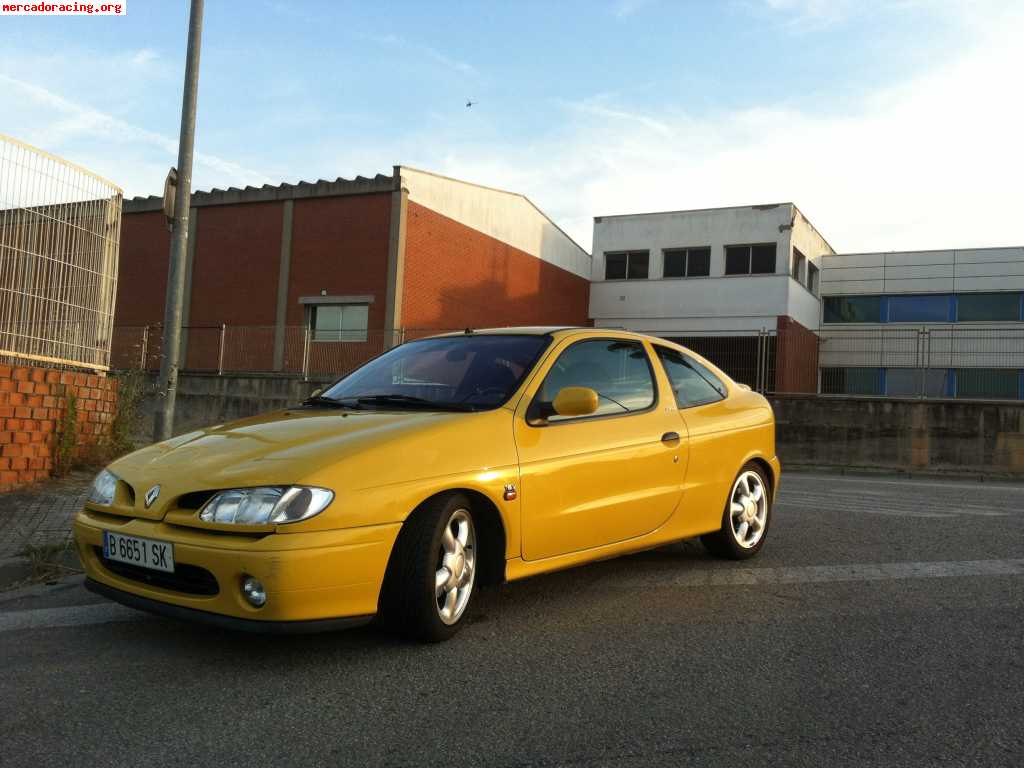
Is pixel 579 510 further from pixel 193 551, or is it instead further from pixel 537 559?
pixel 193 551

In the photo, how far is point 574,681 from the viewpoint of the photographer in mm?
3396

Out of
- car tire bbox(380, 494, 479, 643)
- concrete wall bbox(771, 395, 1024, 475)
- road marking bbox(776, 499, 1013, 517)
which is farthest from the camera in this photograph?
concrete wall bbox(771, 395, 1024, 475)

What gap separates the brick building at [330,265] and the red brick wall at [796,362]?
30.1 feet

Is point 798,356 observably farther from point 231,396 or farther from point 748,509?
point 748,509

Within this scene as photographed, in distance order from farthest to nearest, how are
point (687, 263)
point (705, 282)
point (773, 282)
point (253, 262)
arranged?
1. point (687, 263)
2. point (705, 282)
3. point (773, 282)
4. point (253, 262)

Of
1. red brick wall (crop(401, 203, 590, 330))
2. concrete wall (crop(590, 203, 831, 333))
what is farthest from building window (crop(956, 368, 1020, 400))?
red brick wall (crop(401, 203, 590, 330))

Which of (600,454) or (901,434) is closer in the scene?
(600,454)

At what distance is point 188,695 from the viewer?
3.20m

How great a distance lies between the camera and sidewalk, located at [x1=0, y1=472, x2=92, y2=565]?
5.55 meters

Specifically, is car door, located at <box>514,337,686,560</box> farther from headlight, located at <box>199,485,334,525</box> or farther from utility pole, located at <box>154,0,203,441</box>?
utility pole, located at <box>154,0,203,441</box>

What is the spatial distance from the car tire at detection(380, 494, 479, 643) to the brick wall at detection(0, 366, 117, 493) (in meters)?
5.00

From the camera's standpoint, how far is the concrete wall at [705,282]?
101ft

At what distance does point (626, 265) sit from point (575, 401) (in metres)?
30.2

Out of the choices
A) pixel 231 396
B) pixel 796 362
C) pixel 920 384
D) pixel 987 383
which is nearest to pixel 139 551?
pixel 231 396
